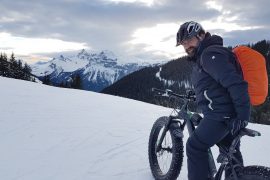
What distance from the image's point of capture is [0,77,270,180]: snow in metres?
5.94

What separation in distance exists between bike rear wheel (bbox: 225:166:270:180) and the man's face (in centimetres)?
155

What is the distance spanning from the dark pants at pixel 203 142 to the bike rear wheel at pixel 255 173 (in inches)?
22.1

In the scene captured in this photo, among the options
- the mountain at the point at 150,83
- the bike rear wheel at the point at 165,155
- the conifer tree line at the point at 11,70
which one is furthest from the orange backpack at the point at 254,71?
the mountain at the point at 150,83

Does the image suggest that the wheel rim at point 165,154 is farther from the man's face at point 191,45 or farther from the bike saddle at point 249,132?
the bike saddle at point 249,132

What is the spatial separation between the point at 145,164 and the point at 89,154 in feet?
3.72

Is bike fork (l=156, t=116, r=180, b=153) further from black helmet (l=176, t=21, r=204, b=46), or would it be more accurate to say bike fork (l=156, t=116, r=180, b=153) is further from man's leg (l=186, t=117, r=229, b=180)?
black helmet (l=176, t=21, r=204, b=46)

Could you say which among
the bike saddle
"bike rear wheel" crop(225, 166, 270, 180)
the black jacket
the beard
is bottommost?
"bike rear wheel" crop(225, 166, 270, 180)

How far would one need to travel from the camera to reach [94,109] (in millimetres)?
12625

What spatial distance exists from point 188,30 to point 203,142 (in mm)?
1379

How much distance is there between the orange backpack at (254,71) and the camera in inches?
157

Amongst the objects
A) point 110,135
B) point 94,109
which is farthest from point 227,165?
point 94,109

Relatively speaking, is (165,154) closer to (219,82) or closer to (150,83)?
(219,82)

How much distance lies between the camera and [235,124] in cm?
389

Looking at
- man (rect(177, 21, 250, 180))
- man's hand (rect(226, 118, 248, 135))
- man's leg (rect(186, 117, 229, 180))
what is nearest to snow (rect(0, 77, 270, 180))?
man's leg (rect(186, 117, 229, 180))
